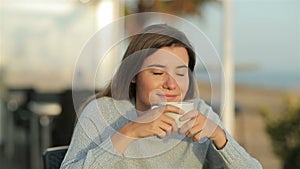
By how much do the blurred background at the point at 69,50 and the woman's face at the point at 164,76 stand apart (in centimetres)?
321

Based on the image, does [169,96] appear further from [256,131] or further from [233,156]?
[256,131]

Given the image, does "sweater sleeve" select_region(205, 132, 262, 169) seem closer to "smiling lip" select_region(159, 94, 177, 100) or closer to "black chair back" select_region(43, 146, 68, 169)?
"smiling lip" select_region(159, 94, 177, 100)

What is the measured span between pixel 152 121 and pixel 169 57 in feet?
0.63

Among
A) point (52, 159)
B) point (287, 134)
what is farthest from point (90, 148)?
point (287, 134)

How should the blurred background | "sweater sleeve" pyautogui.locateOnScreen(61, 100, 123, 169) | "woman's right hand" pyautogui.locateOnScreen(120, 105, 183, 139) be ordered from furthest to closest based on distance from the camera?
the blurred background < "sweater sleeve" pyautogui.locateOnScreen(61, 100, 123, 169) < "woman's right hand" pyautogui.locateOnScreen(120, 105, 183, 139)

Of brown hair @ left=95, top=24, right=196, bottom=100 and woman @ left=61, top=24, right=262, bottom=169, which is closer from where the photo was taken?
woman @ left=61, top=24, right=262, bottom=169

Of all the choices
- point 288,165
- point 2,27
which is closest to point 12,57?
point 2,27

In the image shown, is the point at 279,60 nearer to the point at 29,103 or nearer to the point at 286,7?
the point at 286,7

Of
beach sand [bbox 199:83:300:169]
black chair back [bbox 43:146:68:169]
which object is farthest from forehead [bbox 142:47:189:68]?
black chair back [bbox 43:146:68:169]

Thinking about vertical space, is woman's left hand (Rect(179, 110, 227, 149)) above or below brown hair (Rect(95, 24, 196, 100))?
below

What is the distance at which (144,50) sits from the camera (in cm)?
175

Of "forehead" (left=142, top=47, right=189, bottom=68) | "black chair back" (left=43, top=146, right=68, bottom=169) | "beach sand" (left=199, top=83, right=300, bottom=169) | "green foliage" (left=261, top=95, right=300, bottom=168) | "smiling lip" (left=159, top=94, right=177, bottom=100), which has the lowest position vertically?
"beach sand" (left=199, top=83, right=300, bottom=169)

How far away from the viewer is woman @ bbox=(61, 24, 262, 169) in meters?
1.62

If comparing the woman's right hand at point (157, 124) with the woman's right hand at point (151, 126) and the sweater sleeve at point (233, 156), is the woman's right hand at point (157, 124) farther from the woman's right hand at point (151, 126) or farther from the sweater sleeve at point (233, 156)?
the sweater sleeve at point (233, 156)
